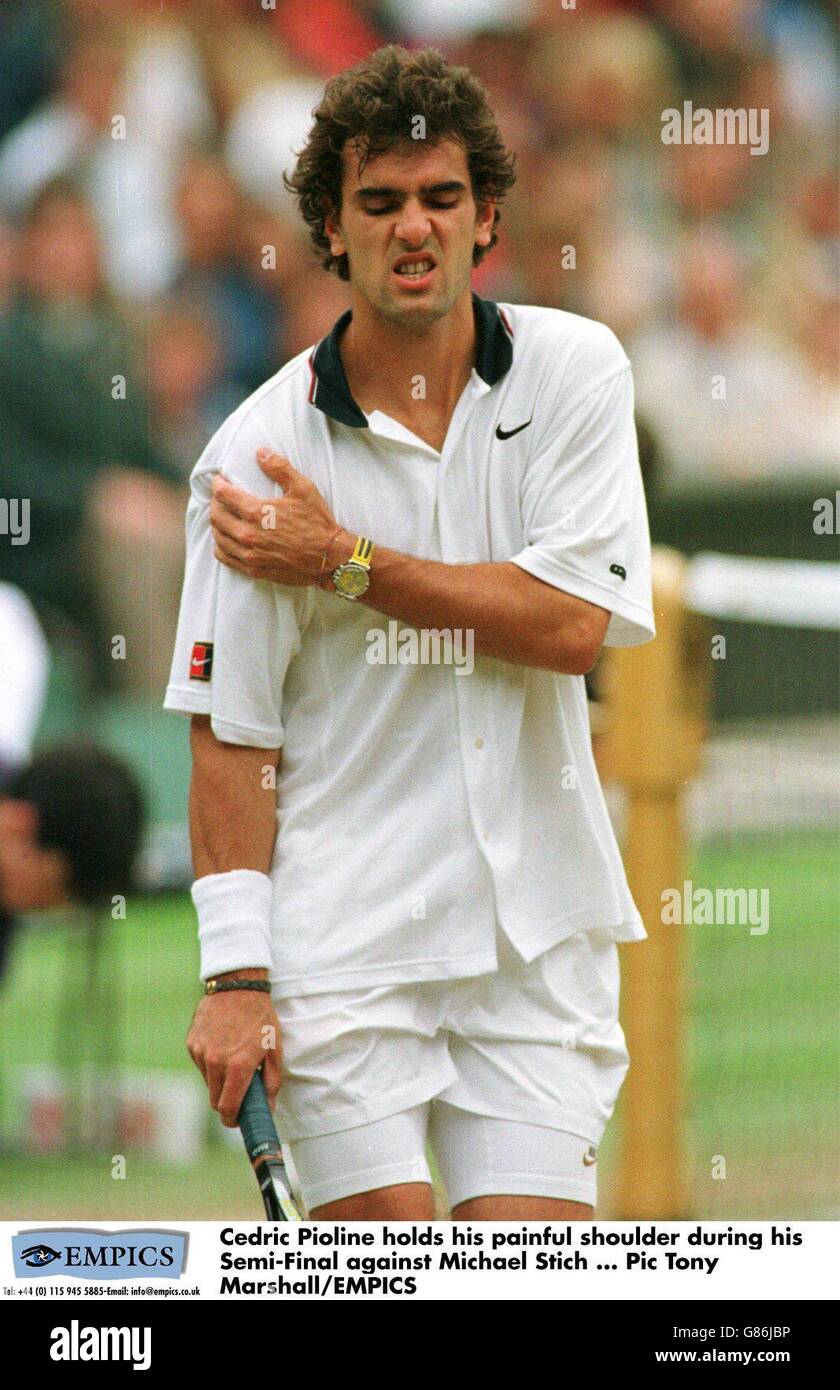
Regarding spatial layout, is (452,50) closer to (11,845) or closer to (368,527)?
(11,845)

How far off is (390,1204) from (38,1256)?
2.06ft

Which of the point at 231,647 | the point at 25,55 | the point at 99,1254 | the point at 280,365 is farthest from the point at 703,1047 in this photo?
the point at 25,55

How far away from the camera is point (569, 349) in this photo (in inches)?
121

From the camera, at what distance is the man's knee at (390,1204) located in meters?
2.92

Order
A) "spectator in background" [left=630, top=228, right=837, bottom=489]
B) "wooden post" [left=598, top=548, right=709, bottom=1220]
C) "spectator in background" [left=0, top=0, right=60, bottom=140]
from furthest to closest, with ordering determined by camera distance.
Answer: "spectator in background" [left=630, top=228, right=837, bottom=489], "spectator in background" [left=0, top=0, right=60, bottom=140], "wooden post" [left=598, top=548, right=709, bottom=1220]

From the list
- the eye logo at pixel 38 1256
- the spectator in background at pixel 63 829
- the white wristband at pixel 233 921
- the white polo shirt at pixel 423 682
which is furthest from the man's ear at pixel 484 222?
the spectator in background at pixel 63 829

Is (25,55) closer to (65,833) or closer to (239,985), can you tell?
(65,833)

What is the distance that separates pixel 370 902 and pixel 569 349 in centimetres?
78

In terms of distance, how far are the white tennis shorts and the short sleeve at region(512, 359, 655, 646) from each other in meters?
0.47

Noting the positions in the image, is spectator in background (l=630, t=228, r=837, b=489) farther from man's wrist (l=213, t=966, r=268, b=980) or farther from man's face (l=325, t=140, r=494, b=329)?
man's wrist (l=213, t=966, r=268, b=980)

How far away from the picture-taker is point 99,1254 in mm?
3238

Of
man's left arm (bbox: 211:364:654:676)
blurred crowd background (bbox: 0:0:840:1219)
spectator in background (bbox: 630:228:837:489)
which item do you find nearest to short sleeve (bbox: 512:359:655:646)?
man's left arm (bbox: 211:364:654:676)
